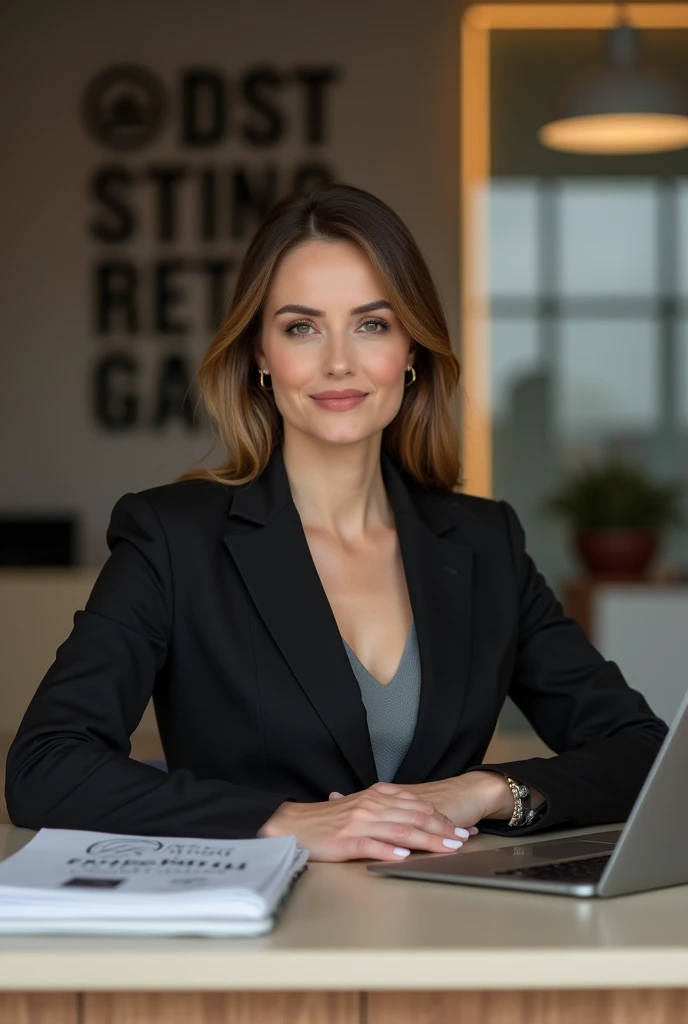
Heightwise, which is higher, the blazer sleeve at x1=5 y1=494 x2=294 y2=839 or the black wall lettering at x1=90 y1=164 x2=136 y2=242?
the black wall lettering at x1=90 y1=164 x2=136 y2=242

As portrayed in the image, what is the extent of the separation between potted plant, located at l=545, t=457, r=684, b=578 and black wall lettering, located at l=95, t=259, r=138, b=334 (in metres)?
2.36

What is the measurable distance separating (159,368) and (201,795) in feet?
17.8

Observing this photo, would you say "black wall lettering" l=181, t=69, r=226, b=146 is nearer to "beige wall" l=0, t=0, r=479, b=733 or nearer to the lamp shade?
"beige wall" l=0, t=0, r=479, b=733

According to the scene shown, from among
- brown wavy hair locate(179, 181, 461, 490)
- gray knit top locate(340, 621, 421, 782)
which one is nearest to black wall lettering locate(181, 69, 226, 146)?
brown wavy hair locate(179, 181, 461, 490)

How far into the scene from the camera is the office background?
22.2 feet

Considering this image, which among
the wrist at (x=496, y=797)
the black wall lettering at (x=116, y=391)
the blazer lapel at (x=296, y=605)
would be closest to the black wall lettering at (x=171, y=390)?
the black wall lettering at (x=116, y=391)

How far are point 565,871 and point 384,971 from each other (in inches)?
13.0

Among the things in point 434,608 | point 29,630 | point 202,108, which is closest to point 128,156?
point 202,108

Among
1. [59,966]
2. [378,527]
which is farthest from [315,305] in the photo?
[59,966]

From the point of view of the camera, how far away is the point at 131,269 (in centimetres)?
682

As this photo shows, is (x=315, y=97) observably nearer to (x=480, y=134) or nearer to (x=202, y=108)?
(x=202, y=108)

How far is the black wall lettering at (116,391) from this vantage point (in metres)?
6.83

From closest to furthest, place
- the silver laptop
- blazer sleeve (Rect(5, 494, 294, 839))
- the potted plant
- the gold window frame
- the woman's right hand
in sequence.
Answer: the silver laptop → the woman's right hand → blazer sleeve (Rect(5, 494, 294, 839)) → the potted plant → the gold window frame

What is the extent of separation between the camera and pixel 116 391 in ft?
22.5
